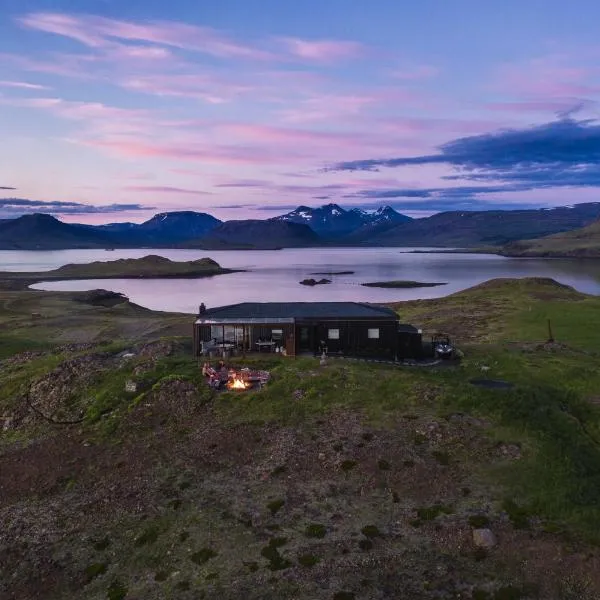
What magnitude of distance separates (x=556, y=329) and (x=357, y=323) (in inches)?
1510

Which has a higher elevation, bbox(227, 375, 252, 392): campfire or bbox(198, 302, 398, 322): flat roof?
bbox(198, 302, 398, 322): flat roof

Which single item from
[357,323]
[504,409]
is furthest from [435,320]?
[504,409]

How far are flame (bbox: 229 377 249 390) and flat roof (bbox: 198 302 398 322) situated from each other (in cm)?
864

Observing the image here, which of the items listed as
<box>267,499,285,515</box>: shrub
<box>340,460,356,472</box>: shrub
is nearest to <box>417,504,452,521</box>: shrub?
<box>340,460,356,472</box>: shrub

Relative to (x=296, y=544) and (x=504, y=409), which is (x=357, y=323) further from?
(x=296, y=544)

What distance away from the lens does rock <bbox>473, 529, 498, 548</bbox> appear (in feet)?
71.9

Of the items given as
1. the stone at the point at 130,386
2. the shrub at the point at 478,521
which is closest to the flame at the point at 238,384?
the stone at the point at 130,386

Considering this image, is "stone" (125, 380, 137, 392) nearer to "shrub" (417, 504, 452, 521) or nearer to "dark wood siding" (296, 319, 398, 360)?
"dark wood siding" (296, 319, 398, 360)

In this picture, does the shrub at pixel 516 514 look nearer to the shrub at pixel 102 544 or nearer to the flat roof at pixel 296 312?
the shrub at pixel 102 544

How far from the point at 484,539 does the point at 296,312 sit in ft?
94.5

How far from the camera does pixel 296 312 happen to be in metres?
48.4

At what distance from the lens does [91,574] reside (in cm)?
2261

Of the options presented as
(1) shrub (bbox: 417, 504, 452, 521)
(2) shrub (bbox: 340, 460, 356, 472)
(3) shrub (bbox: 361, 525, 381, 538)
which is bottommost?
(3) shrub (bbox: 361, 525, 381, 538)

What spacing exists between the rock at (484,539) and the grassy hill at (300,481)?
1.11ft
